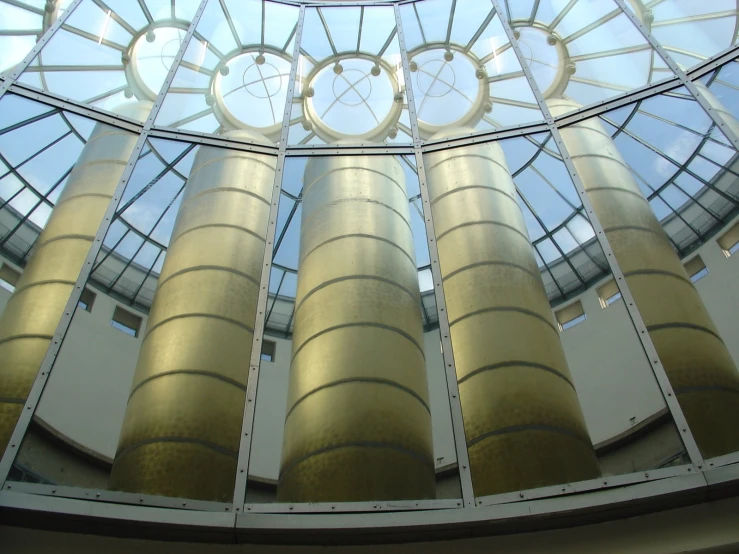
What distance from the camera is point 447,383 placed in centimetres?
760

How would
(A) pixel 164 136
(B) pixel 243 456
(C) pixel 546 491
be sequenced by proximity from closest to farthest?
(C) pixel 546 491, (B) pixel 243 456, (A) pixel 164 136

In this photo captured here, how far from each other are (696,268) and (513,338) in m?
15.3

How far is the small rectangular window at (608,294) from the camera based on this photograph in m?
22.4

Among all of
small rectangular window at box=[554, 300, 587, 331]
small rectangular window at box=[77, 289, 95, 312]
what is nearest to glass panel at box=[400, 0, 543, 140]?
small rectangular window at box=[554, 300, 587, 331]

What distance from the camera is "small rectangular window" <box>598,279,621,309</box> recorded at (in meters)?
22.4

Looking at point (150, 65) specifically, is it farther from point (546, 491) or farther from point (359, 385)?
point (546, 491)

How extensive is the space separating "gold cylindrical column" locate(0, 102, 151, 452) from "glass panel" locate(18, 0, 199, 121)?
2.29ft

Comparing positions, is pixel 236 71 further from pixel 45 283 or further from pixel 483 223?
pixel 45 283

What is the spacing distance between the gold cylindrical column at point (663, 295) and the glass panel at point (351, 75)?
170 inches

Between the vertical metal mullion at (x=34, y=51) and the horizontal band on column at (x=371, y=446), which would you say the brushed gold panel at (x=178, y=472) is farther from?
the vertical metal mullion at (x=34, y=51)

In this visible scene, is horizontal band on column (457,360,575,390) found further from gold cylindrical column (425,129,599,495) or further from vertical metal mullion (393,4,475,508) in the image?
vertical metal mullion (393,4,475,508)

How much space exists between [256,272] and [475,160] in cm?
466

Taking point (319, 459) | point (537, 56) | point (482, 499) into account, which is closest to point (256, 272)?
point (319, 459)

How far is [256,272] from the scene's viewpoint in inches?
391
